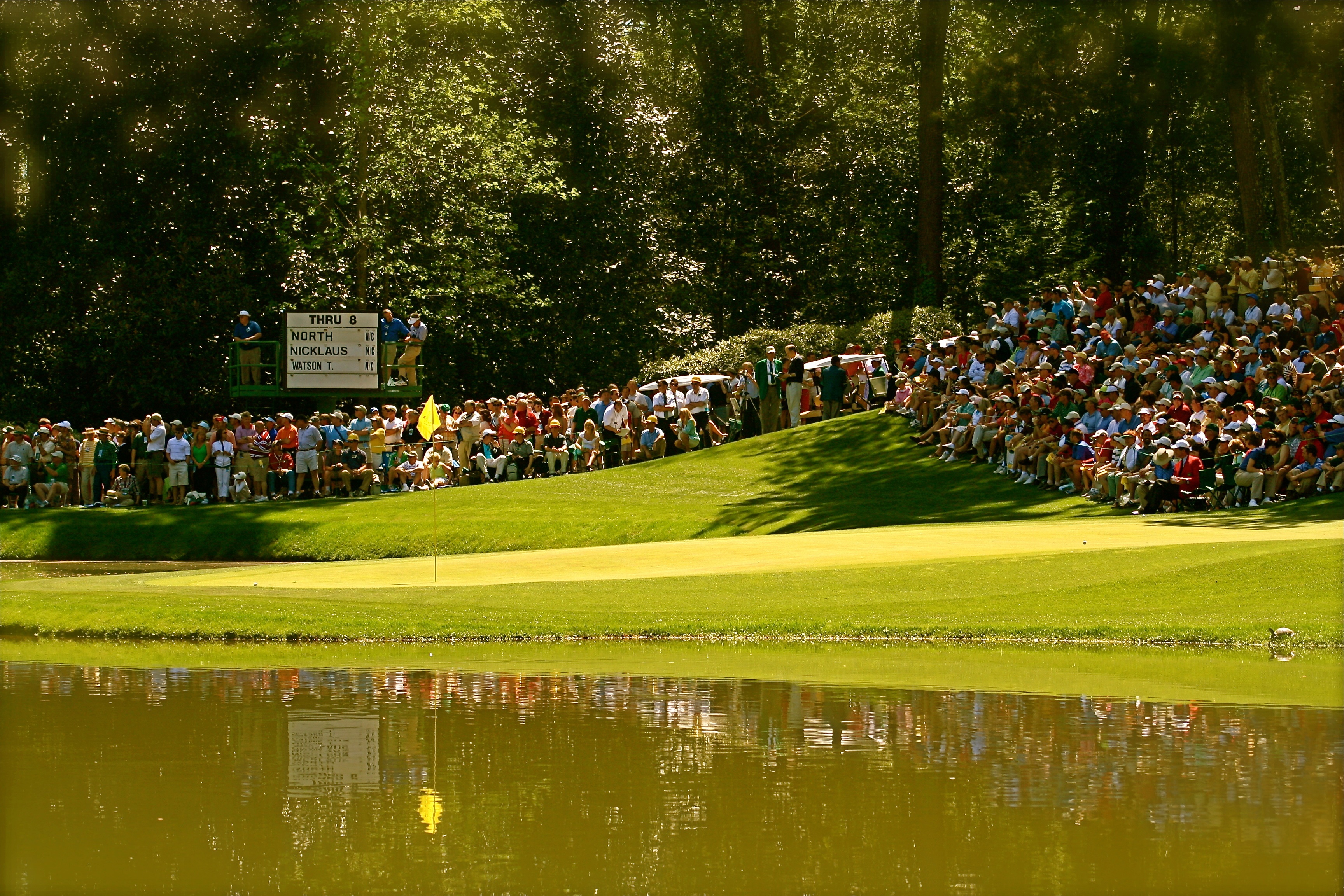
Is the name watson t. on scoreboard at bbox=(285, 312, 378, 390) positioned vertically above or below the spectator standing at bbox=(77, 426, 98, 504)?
above

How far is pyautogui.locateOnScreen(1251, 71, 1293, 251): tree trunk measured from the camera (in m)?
43.4

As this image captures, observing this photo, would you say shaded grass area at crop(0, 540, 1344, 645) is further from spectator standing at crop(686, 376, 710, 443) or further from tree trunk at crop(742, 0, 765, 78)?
tree trunk at crop(742, 0, 765, 78)

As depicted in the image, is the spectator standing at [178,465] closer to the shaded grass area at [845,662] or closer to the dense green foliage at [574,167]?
the dense green foliage at [574,167]

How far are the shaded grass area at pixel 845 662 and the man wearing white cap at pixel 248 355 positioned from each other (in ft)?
64.3

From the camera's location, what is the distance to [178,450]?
3381 cm

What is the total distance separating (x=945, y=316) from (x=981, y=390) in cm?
1215

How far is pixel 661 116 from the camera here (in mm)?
53094

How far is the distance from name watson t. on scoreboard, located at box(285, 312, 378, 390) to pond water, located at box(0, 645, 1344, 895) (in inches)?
852

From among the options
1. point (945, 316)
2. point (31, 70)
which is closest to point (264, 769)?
point (945, 316)

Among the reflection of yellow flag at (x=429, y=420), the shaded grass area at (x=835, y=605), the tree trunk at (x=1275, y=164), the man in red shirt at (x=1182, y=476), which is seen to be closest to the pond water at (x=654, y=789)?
the shaded grass area at (x=835, y=605)

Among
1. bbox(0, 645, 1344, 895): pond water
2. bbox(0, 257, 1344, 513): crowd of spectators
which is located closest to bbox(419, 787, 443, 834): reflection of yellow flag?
bbox(0, 645, 1344, 895): pond water

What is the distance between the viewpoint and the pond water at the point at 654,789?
8.66m

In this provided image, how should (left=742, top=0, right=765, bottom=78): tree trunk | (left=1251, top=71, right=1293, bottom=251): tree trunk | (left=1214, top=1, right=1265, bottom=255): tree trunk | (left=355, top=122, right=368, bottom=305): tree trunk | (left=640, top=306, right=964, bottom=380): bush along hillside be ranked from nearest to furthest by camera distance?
(left=1214, top=1, right=1265, bottom=255): tree trunk → (left=640, top=306, right=964, bottom=380): bush along hillside → (left=1251, top=71, right=1293, bottom=251): tree trunk → (left=355, top=122, right=368, bottom=305): tree trunk → (left=742, top=0, right=765, bottom=78): tree trunk

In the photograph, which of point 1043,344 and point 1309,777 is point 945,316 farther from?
point 1309,777
